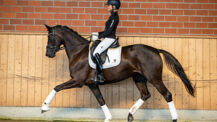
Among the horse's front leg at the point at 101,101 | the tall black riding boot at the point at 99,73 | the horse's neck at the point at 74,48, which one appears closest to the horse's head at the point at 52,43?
the horse's neck at the point at 74,48

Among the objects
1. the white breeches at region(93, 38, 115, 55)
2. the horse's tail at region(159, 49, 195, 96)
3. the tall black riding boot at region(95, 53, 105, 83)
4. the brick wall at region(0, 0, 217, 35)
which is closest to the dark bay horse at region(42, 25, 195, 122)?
the horse's tail at region(159, 49, 195, 96)

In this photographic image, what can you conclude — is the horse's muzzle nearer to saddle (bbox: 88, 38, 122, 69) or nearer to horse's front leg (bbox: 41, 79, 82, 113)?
horse's front leg (bbox: 41, 79, 82, 113)

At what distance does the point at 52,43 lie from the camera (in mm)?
5336

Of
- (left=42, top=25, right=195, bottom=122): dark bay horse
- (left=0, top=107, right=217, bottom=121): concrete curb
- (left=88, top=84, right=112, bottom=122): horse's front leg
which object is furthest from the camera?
(left=0, top=107, right=217, bottom=121): concrete curb

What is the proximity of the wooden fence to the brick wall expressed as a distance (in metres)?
0.25

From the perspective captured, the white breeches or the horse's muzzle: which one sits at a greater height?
the white breeches

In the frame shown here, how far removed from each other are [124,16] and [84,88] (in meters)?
2.08

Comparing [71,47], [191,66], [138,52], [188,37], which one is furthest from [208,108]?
[71,47]

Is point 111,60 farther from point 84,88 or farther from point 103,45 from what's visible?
point 84,88

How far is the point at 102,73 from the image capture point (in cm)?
515

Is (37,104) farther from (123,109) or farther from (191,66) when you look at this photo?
(191,66)

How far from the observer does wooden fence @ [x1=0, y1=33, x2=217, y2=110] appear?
5992mm

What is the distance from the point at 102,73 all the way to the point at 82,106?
52.0 inches

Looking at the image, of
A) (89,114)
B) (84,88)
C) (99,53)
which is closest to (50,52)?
(99,53)
